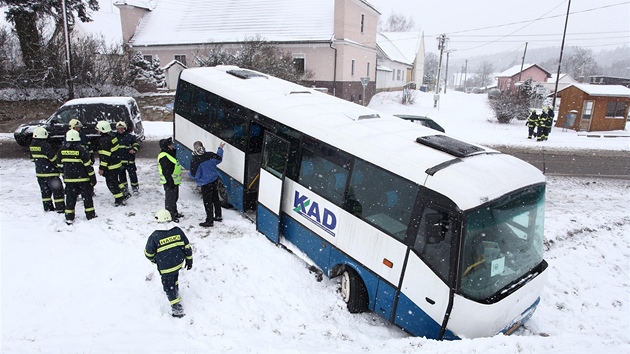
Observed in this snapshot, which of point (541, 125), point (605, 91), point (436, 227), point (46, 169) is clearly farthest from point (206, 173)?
point (605, 91)

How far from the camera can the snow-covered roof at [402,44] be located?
53000 mm

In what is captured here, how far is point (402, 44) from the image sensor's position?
57594 millimetres

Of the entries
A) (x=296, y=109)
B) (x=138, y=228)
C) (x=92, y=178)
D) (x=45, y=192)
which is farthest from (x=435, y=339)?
(x=45, y=192)

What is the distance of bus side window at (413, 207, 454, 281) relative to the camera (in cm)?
455

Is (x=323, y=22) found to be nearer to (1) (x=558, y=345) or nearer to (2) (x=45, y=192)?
(2) (x=45, y=192)

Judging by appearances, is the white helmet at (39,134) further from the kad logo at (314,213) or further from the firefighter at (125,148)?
Result: the kad logo at (314,213)

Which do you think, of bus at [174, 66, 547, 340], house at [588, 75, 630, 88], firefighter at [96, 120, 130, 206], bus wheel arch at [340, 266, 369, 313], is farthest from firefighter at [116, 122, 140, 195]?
house at [588, 75, 630, 88]

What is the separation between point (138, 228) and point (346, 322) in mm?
4712

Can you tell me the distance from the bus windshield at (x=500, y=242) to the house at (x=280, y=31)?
1007 inches

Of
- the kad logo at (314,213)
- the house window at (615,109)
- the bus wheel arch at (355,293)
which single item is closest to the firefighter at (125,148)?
the kad logo at (314,213)

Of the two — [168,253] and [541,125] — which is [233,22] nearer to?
[541,125]

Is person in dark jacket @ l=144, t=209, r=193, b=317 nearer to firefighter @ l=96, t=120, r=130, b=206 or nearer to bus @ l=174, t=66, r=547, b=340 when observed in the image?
bus @ l=174, t=66, r=547, b=340

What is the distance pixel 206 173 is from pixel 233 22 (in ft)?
90.5

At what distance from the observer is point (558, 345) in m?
4.42
